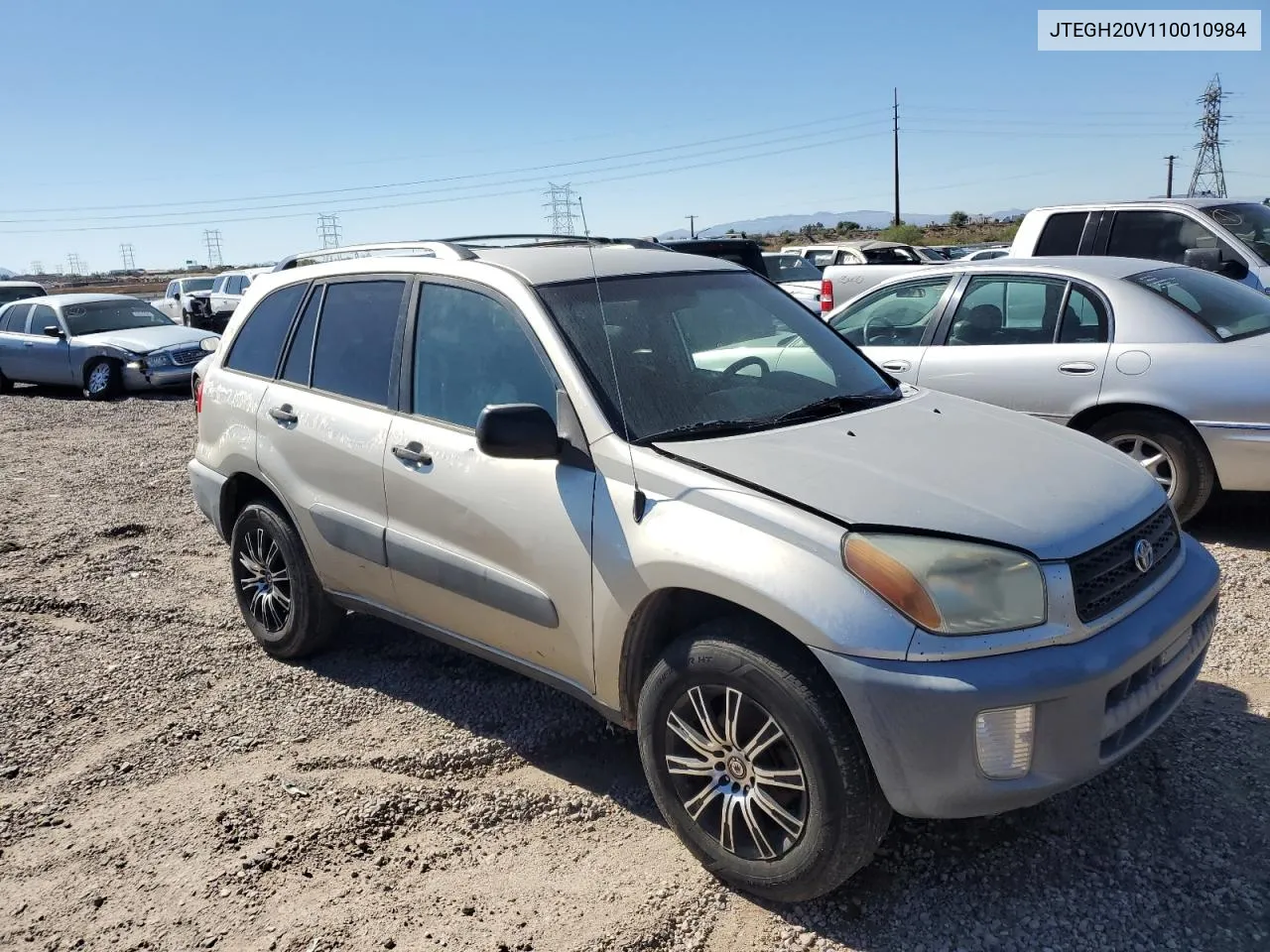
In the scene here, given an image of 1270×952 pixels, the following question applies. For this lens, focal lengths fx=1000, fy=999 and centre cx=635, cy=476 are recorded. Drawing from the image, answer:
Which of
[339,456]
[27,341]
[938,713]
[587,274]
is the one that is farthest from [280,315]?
[27,341]

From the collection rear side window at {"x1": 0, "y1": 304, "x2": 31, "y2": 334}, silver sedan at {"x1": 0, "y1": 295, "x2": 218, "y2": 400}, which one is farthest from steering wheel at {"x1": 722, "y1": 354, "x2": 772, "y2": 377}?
rear side window at {"x1": 0, "y1": 304, "x2": 31, "y2": 334}

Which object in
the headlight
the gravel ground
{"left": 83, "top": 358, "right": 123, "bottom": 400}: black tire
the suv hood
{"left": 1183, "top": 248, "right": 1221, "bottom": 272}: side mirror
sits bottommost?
the gravel ground

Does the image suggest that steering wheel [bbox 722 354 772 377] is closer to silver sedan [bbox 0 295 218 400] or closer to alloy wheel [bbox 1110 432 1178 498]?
alloy wheel [bbox 1110 432 1178 498]

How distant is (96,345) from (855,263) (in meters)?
14.0

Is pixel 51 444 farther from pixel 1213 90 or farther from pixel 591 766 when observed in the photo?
pixel 1213 90

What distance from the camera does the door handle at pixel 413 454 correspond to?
359cm

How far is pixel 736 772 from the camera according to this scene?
9.10 ft

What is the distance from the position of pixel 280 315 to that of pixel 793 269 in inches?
582

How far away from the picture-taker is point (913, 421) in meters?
3.42

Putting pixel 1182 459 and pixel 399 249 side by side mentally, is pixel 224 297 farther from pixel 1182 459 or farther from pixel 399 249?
pixel 1182 459

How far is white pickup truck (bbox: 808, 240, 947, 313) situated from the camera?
13752 mm

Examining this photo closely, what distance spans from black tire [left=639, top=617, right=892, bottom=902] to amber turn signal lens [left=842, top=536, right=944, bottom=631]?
0.27m

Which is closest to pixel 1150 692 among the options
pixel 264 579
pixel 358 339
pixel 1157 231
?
pixel 358 339

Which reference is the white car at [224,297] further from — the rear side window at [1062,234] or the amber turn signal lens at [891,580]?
the amber turn signal lens at [891,580]
